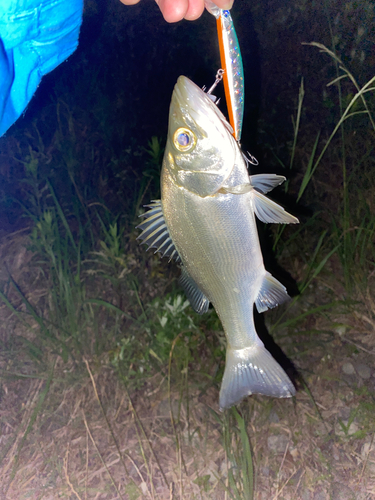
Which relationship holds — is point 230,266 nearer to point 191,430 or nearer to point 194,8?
point 194,8

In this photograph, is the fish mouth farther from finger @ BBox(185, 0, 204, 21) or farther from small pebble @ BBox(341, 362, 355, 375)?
small pebble @ BBox(341, 362, 355, 375)

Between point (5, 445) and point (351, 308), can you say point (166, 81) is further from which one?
point (5, 445)

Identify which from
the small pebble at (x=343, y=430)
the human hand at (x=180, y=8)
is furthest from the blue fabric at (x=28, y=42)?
the small pebble at (x=343, y=430)

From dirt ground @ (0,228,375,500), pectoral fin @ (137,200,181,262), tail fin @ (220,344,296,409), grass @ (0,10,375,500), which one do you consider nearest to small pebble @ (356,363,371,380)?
dirt ground @ (0,228,375,500)

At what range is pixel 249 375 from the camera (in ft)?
4.11

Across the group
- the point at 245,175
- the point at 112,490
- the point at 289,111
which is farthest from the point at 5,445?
the point at 289,111

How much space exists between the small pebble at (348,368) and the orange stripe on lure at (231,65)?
6.29 ft

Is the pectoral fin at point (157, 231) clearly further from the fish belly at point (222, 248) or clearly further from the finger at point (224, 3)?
the finger at point (224, 3)

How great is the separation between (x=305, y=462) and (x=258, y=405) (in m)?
0.39

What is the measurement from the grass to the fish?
0.87 meters

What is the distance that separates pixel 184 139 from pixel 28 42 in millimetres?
702

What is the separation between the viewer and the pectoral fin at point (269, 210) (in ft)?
3.41

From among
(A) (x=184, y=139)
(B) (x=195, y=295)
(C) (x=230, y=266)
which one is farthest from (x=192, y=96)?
(B) (x=195, y=295)

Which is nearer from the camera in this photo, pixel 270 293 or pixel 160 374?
pixel 270 293
